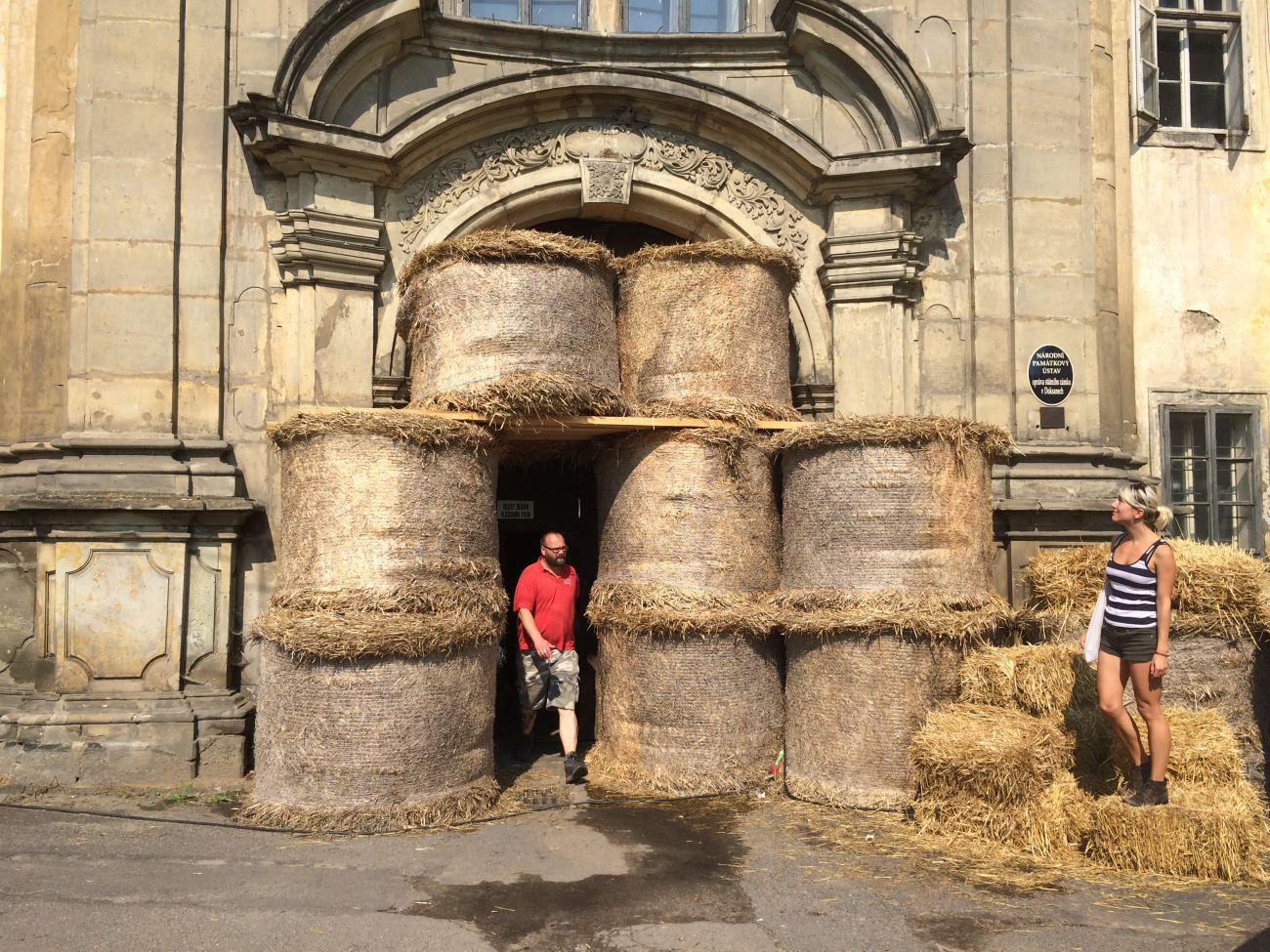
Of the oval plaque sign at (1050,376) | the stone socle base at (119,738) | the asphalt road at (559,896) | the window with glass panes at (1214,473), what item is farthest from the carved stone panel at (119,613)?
the window with glass panes at (1214,473)

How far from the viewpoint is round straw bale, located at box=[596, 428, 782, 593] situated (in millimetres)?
6191

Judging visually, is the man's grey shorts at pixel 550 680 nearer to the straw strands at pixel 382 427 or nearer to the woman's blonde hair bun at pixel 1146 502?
the straw strands at pixel 382 427

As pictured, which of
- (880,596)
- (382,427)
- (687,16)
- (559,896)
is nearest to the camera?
(559,896)

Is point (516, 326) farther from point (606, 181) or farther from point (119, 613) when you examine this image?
point (119, 613)

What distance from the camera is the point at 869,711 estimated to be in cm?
573

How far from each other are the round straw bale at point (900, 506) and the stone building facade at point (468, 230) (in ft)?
5.31

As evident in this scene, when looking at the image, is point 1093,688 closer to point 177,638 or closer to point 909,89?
point 909,89

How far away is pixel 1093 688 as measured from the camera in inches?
212

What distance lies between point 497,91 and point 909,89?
116 inches

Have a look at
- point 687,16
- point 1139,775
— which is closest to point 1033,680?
point 1139,775

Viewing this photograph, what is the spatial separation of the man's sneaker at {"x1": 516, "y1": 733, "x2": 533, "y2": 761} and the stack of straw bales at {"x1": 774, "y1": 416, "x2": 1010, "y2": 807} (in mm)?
1731

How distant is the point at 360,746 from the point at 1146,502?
13.0 feet

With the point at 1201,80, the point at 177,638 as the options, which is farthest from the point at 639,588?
the point at 1201,80

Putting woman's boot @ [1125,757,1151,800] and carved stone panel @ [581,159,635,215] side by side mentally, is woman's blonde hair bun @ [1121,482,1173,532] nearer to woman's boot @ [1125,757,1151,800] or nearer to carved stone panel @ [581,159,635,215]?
woman's boot @ [1125,757,1151,800]
